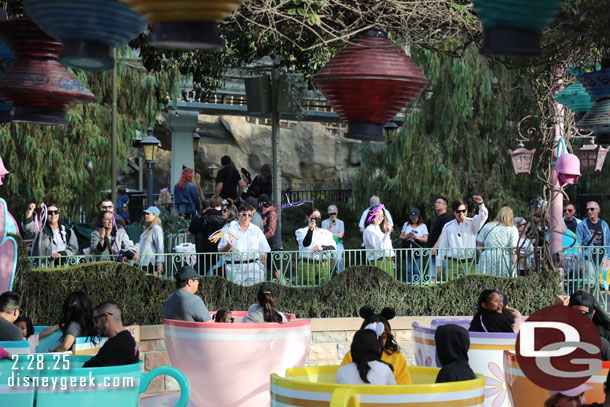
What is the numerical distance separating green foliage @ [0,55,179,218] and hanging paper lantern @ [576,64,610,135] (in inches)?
575

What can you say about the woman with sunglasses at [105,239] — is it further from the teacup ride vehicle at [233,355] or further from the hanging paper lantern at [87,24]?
the hanging paper lantern at [87,24]

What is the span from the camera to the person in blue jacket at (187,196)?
23.0 meters

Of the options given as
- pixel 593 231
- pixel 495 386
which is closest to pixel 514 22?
pixel 495 386

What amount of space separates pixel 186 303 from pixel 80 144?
13.0 metres

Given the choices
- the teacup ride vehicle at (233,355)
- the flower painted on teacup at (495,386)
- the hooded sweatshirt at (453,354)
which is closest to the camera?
the hooded sweatshirt at (453,354)

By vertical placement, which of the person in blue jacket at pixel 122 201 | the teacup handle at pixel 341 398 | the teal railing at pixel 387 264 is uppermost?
the person in blue jacket at pixel 122 201

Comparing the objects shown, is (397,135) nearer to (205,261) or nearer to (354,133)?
(205,261)

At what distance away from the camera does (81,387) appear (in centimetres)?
492

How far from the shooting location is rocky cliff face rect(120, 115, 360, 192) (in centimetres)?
3778

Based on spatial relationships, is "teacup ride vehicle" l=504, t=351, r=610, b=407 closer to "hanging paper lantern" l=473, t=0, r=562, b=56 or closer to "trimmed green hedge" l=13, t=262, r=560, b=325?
"hanging paper lantern" l=473, t=0, r=562, b=56

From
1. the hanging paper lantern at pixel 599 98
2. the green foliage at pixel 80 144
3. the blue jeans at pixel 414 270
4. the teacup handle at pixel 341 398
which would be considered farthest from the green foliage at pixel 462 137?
the teacup handle at pixel 341 398

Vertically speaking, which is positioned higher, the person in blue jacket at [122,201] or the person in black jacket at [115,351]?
the person in blue jacket at [122,201]

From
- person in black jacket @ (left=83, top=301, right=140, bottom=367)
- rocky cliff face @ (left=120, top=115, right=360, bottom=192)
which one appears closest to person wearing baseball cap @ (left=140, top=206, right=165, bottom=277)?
person in black jacket @ (left=83, top=301, right=140, bottom=367)

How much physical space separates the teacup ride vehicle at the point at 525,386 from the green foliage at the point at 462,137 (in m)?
16.2
